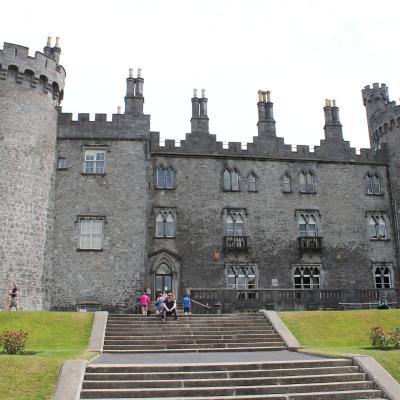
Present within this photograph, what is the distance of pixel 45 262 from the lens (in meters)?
29.7

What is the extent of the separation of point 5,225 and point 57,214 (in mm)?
3657

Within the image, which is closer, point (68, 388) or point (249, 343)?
point (68, 388)

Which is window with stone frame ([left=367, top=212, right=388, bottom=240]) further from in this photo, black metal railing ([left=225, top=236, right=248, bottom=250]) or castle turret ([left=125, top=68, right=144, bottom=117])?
castle turret ([left=125, top=68, right=144, bottom=117])

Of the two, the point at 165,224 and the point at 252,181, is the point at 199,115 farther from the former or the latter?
the point at 165,224

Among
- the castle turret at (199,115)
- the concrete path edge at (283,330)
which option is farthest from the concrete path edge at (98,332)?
the castle turret at (199,115)

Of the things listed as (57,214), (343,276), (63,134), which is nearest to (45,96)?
(63,134)

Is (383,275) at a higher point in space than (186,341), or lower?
higher

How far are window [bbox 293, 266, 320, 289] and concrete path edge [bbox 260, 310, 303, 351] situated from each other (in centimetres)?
962

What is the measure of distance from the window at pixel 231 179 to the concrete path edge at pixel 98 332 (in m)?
14.5

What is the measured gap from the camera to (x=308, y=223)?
35.2m

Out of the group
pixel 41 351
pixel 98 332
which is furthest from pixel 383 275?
pixel 41 351

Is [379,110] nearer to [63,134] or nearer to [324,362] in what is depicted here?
[63,134]

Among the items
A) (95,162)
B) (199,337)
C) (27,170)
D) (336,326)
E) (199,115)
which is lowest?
(199,337)

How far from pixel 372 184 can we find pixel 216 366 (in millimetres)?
26247
